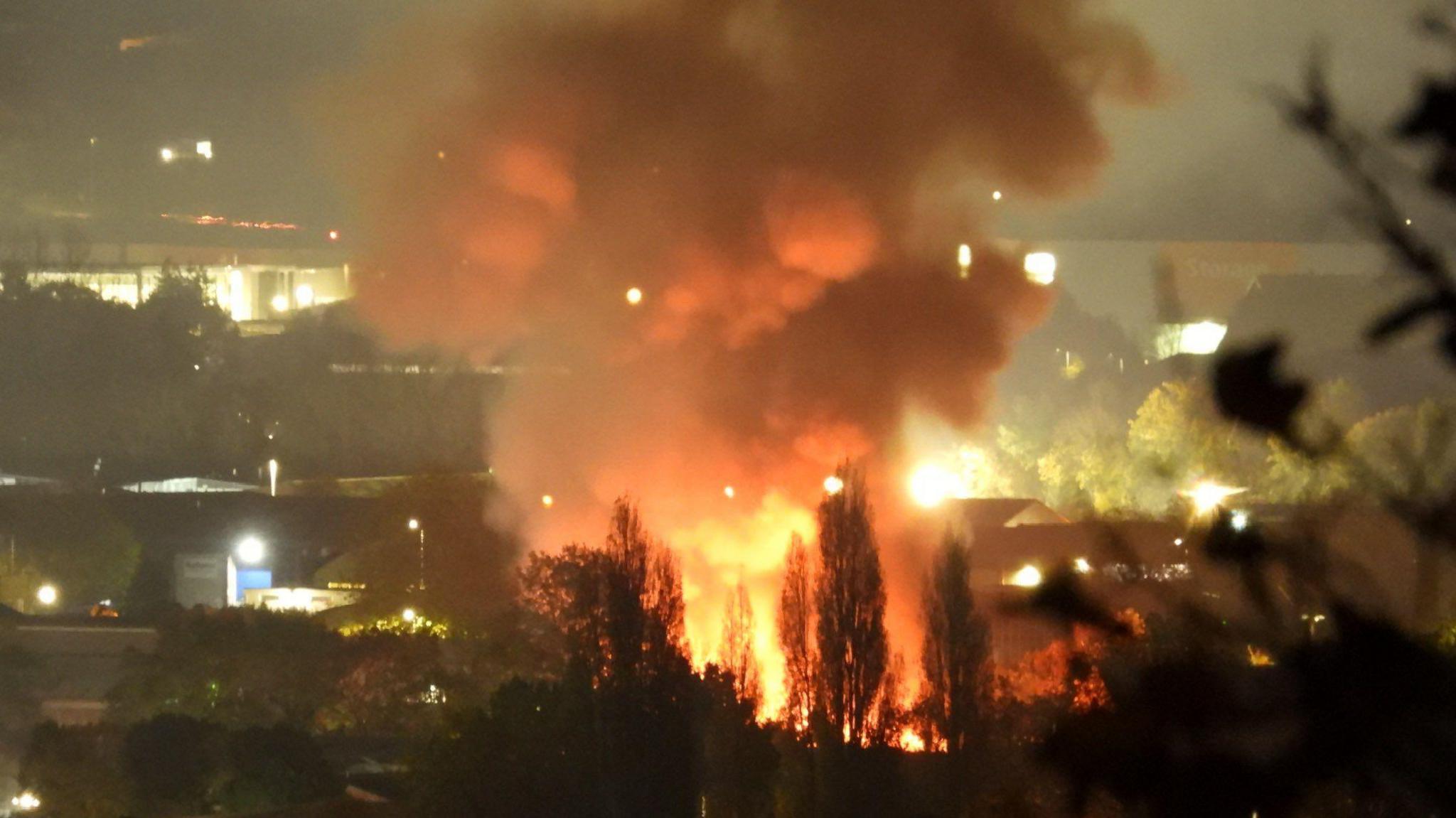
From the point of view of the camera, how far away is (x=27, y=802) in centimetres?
2292

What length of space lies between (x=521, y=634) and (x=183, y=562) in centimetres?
1575

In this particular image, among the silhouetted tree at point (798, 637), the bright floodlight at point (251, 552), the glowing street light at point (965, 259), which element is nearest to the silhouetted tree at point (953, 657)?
the silhouetted tree at point (798, 637)

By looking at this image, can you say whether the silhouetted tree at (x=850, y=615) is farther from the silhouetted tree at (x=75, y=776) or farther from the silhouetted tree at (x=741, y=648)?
the silhouetted tree at (x=75, y=776)

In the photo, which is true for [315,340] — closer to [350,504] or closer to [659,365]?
[350,504]

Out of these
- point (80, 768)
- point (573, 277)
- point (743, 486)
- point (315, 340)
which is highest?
point (315, 340)

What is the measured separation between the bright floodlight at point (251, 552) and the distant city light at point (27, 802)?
1537 centimetres

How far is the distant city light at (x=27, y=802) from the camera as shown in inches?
864

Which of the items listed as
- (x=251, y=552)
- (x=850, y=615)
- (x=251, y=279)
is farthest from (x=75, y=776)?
(x=251, y=279)

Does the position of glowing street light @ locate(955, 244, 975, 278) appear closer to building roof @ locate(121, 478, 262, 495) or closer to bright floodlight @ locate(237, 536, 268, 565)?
bright floodlight @ locate(237, 536, 268, 565)

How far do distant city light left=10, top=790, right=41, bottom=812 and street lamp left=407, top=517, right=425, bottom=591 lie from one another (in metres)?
10.8

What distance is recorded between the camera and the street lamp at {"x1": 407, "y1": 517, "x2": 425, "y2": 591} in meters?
33.9

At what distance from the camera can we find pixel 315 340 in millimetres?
55594

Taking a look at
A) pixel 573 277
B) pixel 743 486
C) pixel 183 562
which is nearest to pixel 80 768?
pixel 743 486

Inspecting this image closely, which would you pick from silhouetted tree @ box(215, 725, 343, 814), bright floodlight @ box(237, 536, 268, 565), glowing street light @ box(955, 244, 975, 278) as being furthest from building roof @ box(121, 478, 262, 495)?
silhouetted tree @ box(215, 725, 343, 814)
